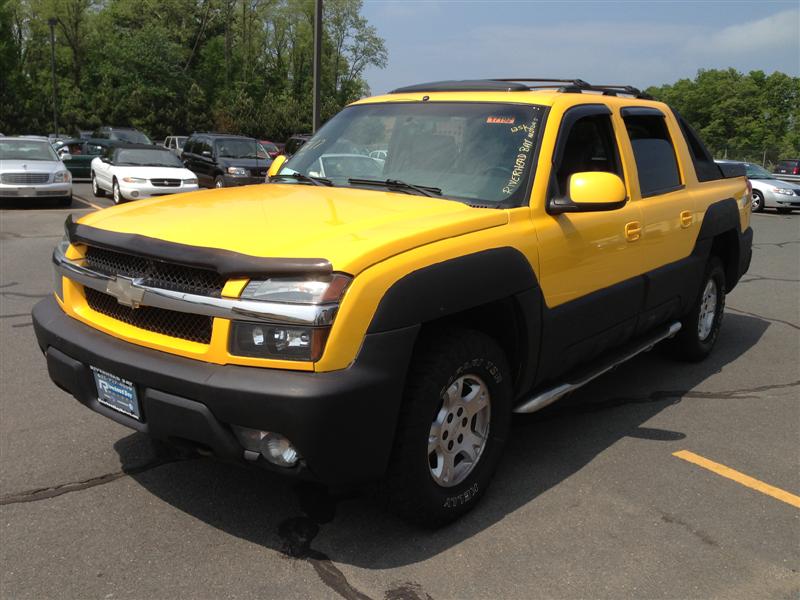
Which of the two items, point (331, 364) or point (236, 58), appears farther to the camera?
point (236, 58)

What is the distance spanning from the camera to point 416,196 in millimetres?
3615

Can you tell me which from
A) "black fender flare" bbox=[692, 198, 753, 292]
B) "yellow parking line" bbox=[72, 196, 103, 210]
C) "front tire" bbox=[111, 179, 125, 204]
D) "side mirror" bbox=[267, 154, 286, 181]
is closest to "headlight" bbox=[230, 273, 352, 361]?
"side mirror" bbox=[267, 154, 286, 181]

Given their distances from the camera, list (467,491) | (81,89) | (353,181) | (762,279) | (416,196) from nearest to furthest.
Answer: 1. (467,491)
2. (416,196)
3. (353,181)
4. (762,279)
5. (81,89)

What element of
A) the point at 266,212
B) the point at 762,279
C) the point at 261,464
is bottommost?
the point at 762,279

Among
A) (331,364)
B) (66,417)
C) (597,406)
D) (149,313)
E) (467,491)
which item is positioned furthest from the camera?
(597,406)

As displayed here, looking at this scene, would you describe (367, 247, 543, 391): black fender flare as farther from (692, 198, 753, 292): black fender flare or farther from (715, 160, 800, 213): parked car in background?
(715, 160, 800, 213): parked car in background

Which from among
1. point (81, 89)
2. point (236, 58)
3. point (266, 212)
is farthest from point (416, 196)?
point (236, 58)

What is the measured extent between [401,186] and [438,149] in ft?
1.10

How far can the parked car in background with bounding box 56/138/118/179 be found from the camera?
2495cm

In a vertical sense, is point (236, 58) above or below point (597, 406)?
above

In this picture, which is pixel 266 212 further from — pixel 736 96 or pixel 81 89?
pixel 736 96

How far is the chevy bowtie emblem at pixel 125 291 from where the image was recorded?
2.89m

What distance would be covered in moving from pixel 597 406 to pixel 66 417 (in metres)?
3.31

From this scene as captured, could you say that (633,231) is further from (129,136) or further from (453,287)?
(129,136)
